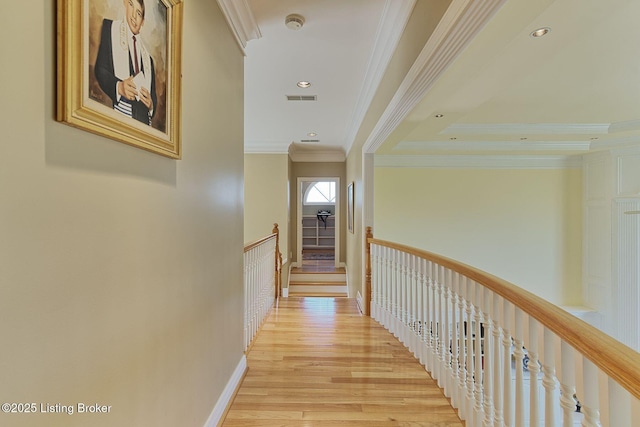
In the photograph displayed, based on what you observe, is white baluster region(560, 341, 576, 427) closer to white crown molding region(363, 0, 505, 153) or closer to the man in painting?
white crown molding region(363, 0, 505, 153)

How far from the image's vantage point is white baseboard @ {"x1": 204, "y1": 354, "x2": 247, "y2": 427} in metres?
1.59

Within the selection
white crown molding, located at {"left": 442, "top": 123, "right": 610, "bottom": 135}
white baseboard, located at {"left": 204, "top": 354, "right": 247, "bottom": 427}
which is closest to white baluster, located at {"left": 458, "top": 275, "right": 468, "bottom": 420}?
white baseboard, located at {"left": 204, "top": 354, "right": 247, "bottom": 427}

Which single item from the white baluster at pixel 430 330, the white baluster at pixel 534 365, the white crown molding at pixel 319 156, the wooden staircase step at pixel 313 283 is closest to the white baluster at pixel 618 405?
the white baluster at pixel 534 365

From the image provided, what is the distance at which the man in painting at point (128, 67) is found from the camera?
0.76 metres

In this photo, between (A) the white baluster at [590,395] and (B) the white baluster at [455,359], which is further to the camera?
(B) the white baluster at [455,359]

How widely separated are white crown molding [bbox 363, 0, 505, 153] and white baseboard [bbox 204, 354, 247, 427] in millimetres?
2154

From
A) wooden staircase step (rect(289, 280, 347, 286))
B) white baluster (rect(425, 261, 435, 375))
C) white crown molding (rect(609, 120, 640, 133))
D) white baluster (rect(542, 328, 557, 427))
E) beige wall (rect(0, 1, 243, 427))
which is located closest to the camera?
beige wall (rect(0, 1, 243, 427))

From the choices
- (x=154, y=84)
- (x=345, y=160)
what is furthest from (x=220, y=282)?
(x=345, y=160)

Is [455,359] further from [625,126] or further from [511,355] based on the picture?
[625,126]

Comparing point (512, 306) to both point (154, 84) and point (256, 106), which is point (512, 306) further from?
point (256, 106)

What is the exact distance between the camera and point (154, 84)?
1.00m

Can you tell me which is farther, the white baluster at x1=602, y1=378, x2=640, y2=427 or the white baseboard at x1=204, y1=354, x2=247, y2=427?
the white baseboard at x1=204, y1=354, x2=247, y2=427

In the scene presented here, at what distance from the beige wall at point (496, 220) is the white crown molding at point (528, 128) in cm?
129

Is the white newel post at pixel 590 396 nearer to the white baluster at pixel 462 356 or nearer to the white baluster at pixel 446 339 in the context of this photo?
the white baluster at pixel 462 356
